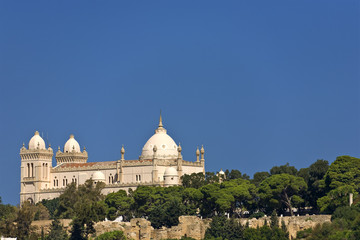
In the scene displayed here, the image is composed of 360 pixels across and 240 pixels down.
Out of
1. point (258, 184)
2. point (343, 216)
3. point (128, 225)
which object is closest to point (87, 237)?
point (128, 225)

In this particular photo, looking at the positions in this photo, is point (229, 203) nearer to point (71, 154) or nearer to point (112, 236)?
point (112, 236)

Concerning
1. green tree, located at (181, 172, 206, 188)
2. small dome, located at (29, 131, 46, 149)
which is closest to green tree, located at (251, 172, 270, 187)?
green tree, located at (181, 172, 206, 188)

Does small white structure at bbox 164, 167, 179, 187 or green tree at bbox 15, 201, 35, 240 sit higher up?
small white structure at bbox 164, 167, 179, 187

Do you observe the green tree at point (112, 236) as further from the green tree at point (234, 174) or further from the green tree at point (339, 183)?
the green tree at point (234, 174)

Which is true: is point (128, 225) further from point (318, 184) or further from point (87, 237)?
point (318, 184)

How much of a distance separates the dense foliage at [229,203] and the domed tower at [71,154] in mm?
23474

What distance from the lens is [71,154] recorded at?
136m

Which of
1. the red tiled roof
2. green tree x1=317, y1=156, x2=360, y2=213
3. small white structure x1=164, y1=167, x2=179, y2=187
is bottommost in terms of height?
green tree x1=317, y1=156, x2=360, y2=213

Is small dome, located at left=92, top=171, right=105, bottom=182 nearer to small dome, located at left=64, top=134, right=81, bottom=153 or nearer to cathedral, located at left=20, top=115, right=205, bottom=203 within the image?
cathedral, located at left=20, top=115, right=205, bottom=203

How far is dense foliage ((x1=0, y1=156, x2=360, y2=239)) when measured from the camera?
238 feet

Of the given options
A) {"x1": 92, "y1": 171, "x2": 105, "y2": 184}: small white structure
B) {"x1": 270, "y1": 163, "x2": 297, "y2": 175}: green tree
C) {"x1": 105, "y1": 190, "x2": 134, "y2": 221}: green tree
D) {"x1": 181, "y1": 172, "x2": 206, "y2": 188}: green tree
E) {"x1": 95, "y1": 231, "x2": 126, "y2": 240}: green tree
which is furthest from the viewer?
{"x1": 92, "y1": 171, "x2": 105, "y2": 184}: small white structure

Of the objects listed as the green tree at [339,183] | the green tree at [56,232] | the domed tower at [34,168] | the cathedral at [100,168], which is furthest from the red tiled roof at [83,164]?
the green tree at [339,183]

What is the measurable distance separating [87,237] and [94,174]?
4941cm

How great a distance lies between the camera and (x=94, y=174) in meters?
124
